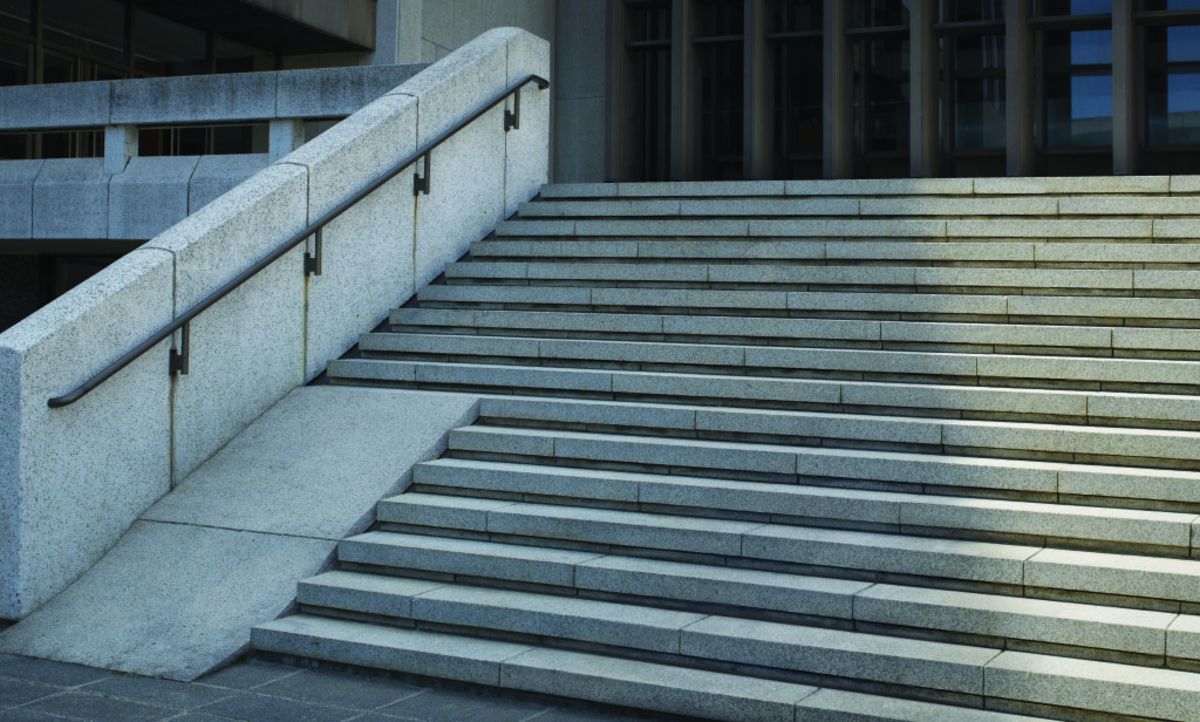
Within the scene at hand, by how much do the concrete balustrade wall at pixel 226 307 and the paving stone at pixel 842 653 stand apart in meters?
3.48

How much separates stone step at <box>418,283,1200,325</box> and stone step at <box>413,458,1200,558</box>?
2.03 m

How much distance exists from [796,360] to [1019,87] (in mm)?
9790

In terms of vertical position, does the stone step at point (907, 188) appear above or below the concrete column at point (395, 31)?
below

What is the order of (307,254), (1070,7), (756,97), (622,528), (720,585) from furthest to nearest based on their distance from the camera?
1. (1070,7)
2. (756,97)
3. (307,254)
4. (622,528)
5. (720,585)

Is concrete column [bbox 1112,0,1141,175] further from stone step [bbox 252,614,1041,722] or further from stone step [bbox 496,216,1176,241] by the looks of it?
stone step [bbox 252,614,1041,722]

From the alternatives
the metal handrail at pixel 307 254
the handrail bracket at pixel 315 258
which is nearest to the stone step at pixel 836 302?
the metal handrail at pixel 307 254

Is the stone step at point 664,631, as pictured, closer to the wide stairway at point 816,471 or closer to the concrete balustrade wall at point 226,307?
the wide stairway at point 816,471

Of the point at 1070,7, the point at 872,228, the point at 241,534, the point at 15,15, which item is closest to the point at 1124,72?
the point at 1070,7

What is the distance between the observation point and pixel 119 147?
12.3 meters

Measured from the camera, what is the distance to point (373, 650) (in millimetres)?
6723

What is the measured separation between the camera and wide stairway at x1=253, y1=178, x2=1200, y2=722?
598 centimetres

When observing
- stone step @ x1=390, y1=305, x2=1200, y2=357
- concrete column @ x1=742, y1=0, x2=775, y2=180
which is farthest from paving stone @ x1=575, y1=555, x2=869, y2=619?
concrete column @ x1=742, y1=0, x2=775, y2=180

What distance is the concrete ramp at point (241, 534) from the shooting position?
697 cm

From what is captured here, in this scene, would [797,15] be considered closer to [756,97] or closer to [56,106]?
[756,97]
